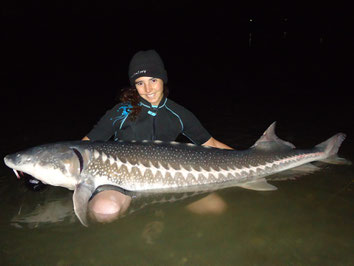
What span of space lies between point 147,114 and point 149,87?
0.39 meters

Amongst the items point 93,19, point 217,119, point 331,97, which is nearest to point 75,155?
point 217,119

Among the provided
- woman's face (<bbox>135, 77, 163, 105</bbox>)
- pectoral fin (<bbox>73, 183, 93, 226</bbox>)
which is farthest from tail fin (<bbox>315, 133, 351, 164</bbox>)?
pectoral fin (<bbox>73, 183, 93, 226</bbox>)

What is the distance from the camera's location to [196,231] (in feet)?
9.26

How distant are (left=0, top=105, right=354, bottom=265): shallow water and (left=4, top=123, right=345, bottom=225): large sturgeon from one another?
22cm

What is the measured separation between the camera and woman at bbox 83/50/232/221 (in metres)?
3.64

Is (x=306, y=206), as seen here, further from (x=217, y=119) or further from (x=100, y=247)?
(x=217, y=119)

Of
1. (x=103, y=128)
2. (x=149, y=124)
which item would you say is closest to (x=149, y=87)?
(x=149, y=124)

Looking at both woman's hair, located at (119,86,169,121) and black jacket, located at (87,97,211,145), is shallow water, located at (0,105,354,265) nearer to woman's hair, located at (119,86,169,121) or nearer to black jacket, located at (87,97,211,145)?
black jacket, located at (87,97,211,145)

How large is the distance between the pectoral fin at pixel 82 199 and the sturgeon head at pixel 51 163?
0.44 feet

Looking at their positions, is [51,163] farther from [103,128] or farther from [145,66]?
[145,66]

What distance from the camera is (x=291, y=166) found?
4.03 metres

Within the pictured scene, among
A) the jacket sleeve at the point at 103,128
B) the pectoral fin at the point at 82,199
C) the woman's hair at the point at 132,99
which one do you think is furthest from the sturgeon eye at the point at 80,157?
the woman's hair at the point at 132,99

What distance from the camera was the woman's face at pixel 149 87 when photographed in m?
3.69

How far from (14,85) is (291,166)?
1323 cm
